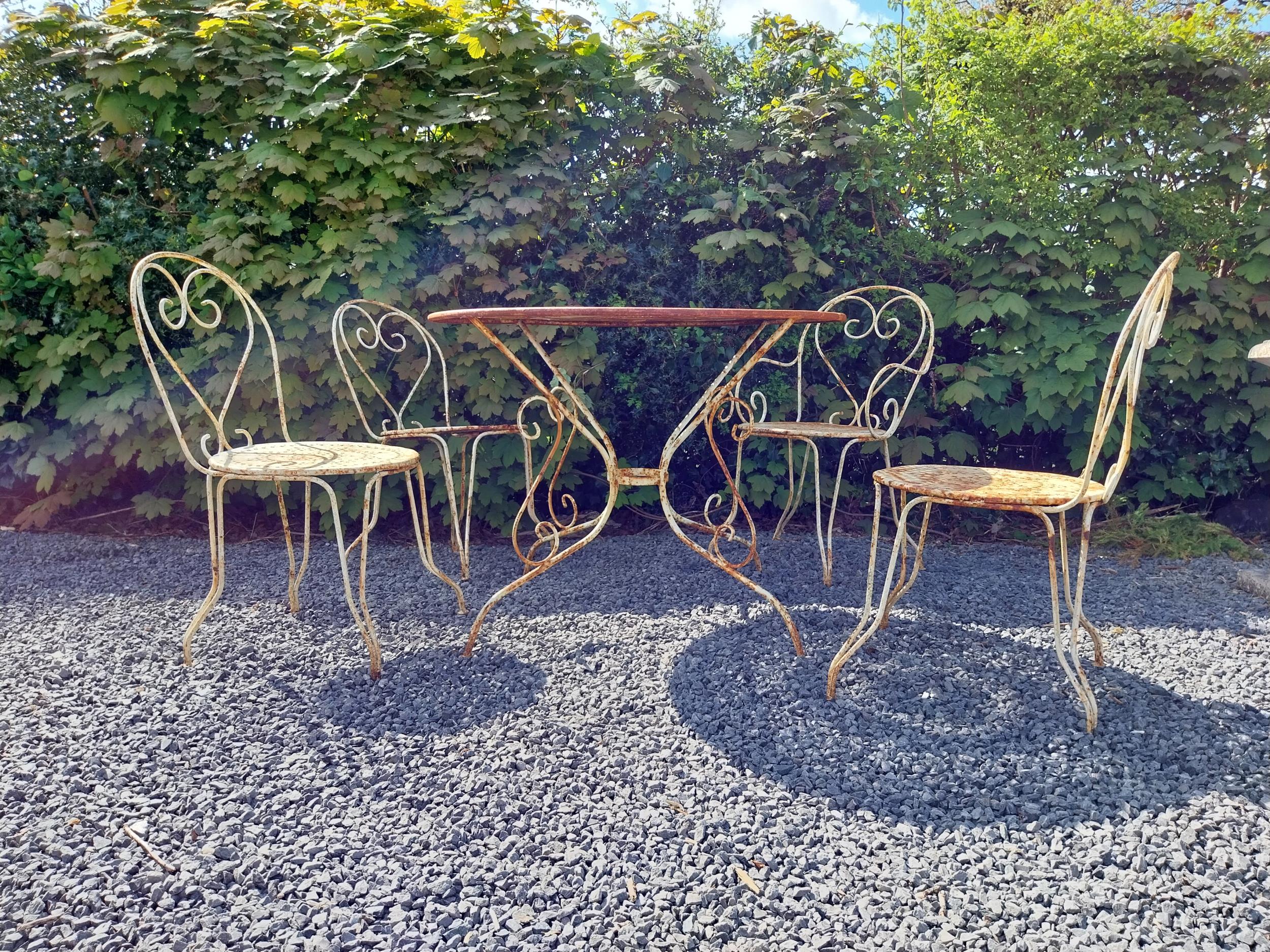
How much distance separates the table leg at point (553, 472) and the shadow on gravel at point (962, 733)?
0.51 m

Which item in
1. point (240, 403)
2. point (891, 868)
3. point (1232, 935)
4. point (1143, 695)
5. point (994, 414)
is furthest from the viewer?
point (994, 414)

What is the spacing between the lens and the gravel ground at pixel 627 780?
126 cm

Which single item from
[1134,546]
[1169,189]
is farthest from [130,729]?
[1169,189]

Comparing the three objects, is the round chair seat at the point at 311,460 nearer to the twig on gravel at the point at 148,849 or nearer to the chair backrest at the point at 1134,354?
the twig on gravel at the point at 148,849

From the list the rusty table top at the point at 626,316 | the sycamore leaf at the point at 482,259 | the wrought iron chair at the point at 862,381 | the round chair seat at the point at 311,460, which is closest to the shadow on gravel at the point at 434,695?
the round chair seat at the point at 311,460

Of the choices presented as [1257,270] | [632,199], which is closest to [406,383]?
[632,199]

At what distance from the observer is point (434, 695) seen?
203 centimetres

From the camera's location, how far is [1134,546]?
3.48 m

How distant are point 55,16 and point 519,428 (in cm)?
259

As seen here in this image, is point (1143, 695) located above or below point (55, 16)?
below

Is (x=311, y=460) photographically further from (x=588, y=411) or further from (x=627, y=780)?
(x=627, y=780)

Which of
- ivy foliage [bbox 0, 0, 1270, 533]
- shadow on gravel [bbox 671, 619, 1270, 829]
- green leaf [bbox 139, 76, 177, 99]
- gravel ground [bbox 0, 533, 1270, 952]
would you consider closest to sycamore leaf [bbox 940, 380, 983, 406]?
ivy foliage [bbox 0, 0, 1270, 533]

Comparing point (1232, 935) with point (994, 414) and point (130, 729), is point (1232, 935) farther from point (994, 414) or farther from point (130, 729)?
point (994, 414)

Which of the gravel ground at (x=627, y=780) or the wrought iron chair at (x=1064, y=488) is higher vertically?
the wrought iron chair at (x=1064, y=488)
